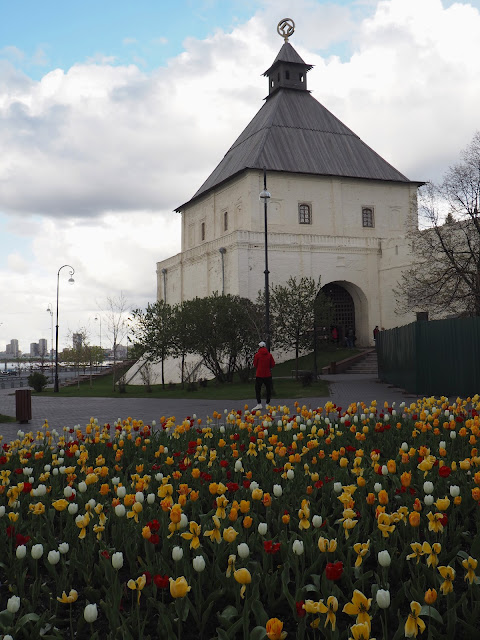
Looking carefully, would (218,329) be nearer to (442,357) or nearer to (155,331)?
(155,331)

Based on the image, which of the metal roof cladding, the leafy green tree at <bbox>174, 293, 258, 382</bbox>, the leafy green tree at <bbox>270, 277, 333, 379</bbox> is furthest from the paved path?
the metal roof cladding

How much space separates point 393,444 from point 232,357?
980 inches

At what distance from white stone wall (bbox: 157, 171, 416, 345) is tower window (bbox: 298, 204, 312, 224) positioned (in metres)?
0.31

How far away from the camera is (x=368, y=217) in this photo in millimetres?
47000

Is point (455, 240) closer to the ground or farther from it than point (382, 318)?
farther from it

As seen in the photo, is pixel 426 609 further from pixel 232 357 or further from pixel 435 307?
pixel 435 307

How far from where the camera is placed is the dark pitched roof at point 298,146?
4506 centimetres

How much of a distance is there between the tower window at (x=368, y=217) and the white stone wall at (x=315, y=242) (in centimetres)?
33

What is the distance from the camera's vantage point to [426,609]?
2965 mm

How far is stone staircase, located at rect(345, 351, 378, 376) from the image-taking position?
3505 centimetres

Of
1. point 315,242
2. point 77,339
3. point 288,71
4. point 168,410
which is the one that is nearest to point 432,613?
point 168,410

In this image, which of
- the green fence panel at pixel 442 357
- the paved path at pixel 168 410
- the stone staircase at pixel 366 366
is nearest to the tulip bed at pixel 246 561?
the paved path at pixel 168 410

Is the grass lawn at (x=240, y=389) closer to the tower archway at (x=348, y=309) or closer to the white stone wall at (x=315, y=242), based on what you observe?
the tower archway at (x=348, y=309)

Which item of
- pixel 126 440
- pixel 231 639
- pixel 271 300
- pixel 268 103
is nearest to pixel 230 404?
pixel 126 440
